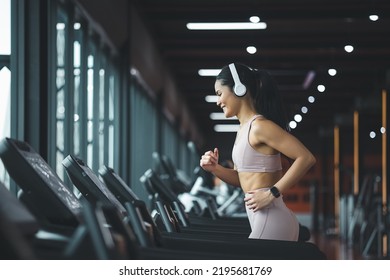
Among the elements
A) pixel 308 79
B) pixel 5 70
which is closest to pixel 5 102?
pixel 5 70

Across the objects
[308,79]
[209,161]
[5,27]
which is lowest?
[209,161]

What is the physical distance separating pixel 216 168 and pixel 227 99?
0.24m

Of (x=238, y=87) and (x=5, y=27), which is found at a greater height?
(x=5, y=27)

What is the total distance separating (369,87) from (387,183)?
469 centimetres

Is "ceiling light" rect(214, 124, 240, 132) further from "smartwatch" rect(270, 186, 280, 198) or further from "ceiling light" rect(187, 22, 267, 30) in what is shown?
"smartwatch" rect(270, 186, 280, 198)

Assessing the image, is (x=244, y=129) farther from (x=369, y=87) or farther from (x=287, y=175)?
(x=369, y=87)

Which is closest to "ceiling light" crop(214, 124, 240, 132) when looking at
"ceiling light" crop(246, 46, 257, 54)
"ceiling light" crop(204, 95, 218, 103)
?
"ceiling light" crop(204, 95, 218, 103)

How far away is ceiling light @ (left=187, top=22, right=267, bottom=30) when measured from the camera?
919cm

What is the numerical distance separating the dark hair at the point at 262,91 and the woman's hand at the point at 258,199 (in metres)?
0.25

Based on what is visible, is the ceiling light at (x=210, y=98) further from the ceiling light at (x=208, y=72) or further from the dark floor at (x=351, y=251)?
the dark floor at (x=351, y=251)

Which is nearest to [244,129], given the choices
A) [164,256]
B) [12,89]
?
[164,256]

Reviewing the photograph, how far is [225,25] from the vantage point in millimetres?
9281

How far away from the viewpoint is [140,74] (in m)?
9.54

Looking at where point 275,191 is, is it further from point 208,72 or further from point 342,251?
point 208,72
